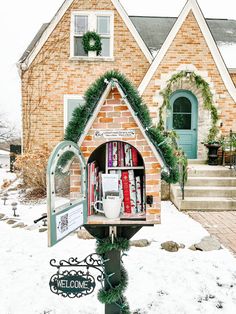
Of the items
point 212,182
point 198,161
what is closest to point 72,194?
point 212,182

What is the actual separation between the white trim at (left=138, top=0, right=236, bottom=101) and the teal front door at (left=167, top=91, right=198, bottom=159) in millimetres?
1168

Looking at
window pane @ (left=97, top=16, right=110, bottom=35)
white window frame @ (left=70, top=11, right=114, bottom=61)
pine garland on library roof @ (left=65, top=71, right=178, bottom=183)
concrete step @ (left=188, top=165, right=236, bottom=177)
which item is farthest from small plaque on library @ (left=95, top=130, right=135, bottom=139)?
window pane @ (left=97, top=16, right=110, bottom=35)

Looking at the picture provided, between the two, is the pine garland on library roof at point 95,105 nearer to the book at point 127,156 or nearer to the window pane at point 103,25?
the book at point 127,156

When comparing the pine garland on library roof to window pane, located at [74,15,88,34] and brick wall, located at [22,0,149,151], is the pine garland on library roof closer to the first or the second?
brick wall, located at [22,0,149,151]

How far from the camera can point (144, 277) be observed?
3.70 meters

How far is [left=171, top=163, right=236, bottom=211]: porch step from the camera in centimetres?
684

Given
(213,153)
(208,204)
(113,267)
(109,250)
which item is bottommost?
(208,204)

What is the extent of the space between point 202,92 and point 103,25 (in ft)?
14.1

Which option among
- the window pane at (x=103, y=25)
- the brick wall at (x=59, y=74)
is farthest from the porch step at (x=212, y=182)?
the window pane at (x=103, y=25)

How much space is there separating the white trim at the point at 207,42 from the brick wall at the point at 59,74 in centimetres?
101

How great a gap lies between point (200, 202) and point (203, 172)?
1.25 meters

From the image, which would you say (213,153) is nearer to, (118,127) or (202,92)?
(202,92)

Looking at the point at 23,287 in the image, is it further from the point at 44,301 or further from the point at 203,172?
the point at 203,172

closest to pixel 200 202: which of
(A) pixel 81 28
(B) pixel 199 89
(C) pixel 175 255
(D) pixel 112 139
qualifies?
(C) pixel 175 255
